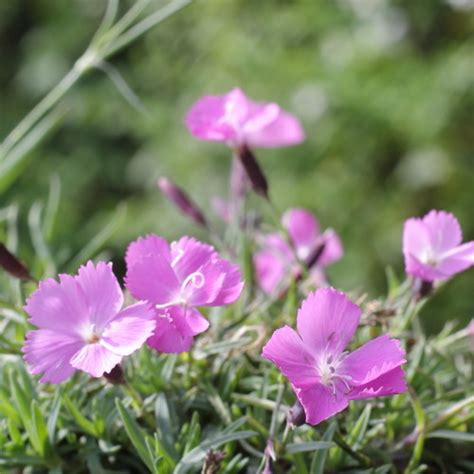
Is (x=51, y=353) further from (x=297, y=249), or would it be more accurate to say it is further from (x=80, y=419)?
(x=297, y=249)

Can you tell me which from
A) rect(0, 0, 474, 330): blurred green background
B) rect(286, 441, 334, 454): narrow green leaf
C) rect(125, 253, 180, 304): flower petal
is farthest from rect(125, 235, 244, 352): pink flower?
rect(0, 0, 474, 330): blurred green background

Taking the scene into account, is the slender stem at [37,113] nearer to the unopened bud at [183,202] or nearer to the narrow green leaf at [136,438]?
the unopened bud at [183,202]

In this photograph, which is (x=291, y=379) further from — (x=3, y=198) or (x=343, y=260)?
(x=3, y=198)

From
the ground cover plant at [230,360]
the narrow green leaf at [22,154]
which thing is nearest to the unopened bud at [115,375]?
the ground cover plant at [230,360]

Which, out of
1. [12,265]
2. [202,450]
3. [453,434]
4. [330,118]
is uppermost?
[12,265]

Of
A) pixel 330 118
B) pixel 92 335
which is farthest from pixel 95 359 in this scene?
pixel 330 118

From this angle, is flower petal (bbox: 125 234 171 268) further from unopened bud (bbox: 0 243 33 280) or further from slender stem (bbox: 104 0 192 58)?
slender stem (bbox: 104 0 192 58)
